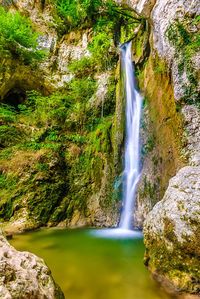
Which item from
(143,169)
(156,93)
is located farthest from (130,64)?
(143,169)

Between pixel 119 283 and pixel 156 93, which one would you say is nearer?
pixel 119 283

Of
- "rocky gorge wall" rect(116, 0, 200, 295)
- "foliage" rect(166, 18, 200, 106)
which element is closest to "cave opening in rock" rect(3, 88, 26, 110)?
"rocky gorge wall" rect(116, 0, 200, 295)

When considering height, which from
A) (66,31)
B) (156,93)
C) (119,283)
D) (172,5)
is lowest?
(119,283)

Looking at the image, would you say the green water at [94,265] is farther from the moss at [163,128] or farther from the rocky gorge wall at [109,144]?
the moss at [163,128]

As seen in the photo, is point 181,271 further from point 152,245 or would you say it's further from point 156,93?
point 156,93

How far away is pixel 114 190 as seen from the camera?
5.54m

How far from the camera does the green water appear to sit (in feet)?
6.56

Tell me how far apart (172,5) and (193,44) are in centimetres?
129

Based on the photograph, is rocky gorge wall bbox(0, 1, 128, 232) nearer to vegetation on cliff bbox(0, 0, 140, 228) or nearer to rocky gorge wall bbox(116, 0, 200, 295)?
vegetation on cliff bbox(0, 0, 140, 228)

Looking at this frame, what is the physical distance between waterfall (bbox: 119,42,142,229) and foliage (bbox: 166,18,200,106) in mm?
2452

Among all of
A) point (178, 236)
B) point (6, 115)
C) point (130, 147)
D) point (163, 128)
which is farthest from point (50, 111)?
point (178, 236)

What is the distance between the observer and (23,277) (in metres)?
1.31

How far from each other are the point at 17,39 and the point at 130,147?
8.51m

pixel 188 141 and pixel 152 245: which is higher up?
pixel 188 141
